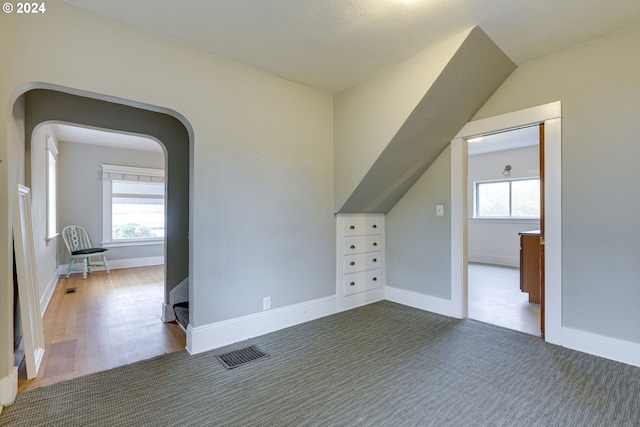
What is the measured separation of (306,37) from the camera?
2.14 m

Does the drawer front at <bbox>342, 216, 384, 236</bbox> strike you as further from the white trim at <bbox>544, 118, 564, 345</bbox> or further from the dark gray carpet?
the white trim at <bbox>544, 118, 564, 345</bbox>

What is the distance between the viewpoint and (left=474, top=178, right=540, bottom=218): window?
594cm

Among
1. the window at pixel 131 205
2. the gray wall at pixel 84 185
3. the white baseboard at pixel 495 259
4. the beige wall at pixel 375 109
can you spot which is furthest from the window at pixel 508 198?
the gray wall at pixel 84 185

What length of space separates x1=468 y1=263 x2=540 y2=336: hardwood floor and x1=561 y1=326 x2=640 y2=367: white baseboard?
314mm

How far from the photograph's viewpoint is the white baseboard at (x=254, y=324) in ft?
7.65

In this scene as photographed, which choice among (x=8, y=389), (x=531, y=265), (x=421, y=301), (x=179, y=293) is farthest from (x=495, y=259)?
(x=8, y=389)

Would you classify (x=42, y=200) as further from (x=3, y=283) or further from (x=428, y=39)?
(x=428, y=39)

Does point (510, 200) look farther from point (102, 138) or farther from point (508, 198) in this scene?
point (102, 138)

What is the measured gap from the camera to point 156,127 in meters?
2.96

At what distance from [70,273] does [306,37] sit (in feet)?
19.2

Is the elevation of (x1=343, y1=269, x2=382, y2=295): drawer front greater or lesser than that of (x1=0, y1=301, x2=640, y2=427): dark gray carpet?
greater

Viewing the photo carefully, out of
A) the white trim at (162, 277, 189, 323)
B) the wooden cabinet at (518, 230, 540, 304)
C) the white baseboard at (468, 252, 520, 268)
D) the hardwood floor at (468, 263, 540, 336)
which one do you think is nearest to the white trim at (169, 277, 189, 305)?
the white trim at (162, 277, 189, 323)

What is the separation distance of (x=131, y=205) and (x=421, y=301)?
19.6ft

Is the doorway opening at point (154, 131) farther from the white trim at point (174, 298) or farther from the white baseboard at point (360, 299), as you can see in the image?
the white baseboard at point (360, 299)
